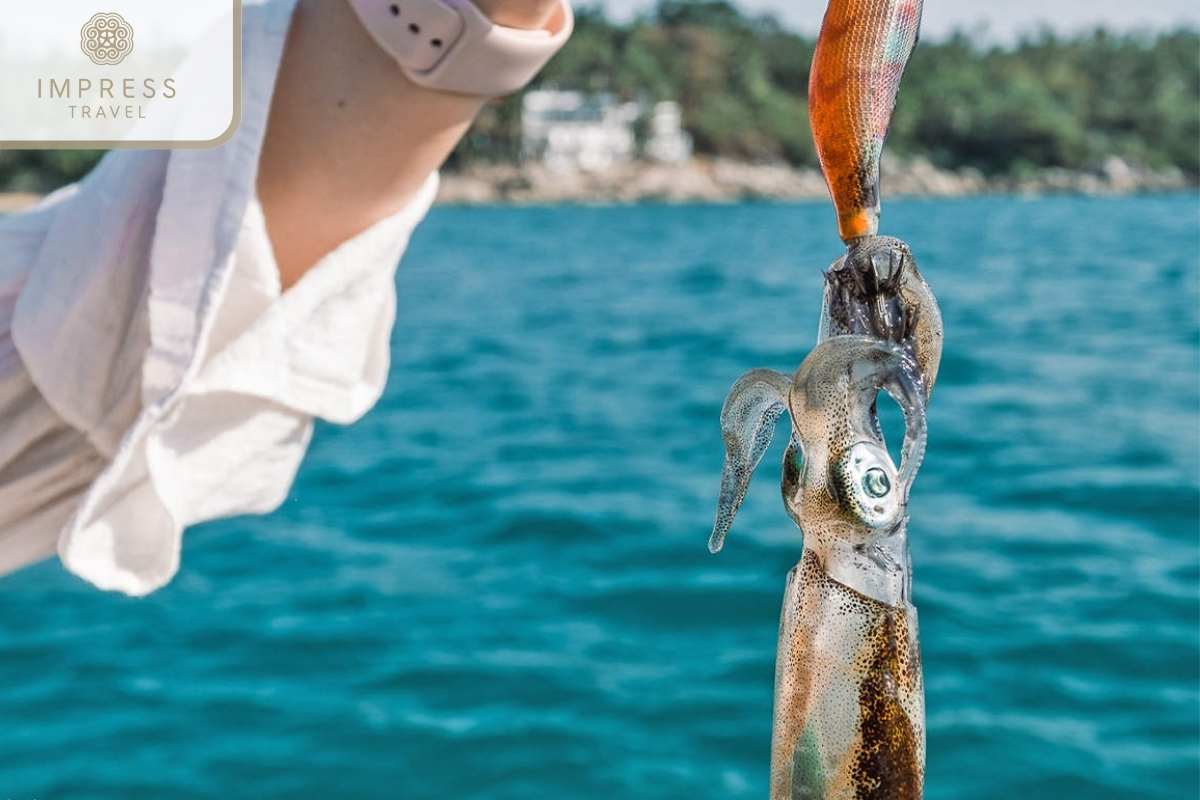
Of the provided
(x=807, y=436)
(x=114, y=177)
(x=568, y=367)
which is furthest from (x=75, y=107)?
(x=568, y=367)

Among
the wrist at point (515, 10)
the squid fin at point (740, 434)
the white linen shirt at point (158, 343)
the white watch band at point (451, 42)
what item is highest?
the wrist at point (515, 10)

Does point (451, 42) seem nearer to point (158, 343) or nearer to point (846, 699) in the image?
point (158, 343)

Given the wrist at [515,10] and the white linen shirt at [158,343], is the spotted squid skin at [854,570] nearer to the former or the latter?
the wrist at [515,10]

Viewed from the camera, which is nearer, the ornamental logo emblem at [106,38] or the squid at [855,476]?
the squid at [855,476]

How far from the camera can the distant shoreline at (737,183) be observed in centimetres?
6369

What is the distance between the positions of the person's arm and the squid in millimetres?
574

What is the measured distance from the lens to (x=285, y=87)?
4.01ft

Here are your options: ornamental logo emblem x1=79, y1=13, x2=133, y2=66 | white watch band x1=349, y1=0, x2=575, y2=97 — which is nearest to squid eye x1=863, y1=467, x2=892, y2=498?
white watch band x1=349, y1=0, x2=575, y2=97

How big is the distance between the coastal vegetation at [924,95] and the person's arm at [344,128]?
62983 millimetres

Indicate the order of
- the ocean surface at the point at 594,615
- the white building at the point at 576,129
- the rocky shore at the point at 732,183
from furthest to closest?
the white building at the point at 576,129, the rocky shore at the point at 732,183, the ocean surface at the point at 594,615

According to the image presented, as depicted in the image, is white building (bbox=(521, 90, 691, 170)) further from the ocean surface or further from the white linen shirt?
the white linen shirt

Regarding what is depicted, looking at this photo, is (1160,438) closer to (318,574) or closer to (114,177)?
(318,574)

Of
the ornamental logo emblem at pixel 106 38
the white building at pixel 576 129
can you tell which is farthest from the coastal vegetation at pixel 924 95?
the ornamental logo emblem at pixel 106 38

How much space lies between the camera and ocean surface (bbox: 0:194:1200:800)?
4.42 meters
